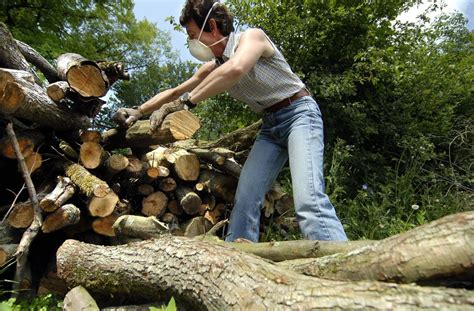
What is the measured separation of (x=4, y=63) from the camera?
280 centimetres

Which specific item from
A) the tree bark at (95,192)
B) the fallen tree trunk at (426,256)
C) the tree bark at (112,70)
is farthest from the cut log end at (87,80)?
the fallen tree trunk at (426,256)

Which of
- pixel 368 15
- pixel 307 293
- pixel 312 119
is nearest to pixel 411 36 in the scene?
pixel 368 15

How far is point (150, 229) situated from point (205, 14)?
129 cm

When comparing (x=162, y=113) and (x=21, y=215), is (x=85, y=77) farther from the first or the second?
(x=21, y=215)

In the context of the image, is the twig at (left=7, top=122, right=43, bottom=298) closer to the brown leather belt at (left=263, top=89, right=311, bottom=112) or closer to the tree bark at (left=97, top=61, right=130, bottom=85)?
the tree bark at (left=97, top=61, right=130, bottom=85)

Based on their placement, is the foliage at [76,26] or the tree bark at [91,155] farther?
the foliage at [76,26]

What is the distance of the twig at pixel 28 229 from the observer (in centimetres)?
249

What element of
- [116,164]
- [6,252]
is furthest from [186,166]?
[6,252]

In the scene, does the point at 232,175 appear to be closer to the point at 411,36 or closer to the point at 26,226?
the point at 26,226

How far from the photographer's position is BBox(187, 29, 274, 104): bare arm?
206cm

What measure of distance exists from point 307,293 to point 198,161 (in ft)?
7.78

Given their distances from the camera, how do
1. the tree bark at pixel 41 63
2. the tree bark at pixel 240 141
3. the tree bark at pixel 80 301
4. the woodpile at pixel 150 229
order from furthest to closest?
1. the tree bark at pixel 240 141
2. the tree bark at pixel 41 63
3. the tree bark at pixel 80 301
4. the woodpile at pixel 150 229

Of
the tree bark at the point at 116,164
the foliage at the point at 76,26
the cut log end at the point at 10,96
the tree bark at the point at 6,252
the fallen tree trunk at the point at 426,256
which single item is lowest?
the fallen tree trunk at the point at 426,256

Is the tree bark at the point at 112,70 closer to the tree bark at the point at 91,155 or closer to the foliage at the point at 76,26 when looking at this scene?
the tree bark at the point at 91,155
